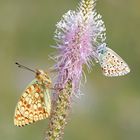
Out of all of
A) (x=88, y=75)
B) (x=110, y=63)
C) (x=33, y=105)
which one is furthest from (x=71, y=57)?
(x=88, y=75)

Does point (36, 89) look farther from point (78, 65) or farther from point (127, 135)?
point (127, 135)

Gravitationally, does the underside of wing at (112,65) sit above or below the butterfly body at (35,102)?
above

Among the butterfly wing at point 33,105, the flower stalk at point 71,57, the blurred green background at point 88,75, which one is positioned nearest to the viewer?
the butterfly wing at point 33,105

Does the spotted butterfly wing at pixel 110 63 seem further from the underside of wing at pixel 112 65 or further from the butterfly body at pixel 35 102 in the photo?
the butterfly body at pixel 35 102

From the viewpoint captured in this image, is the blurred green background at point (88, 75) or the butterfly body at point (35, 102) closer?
the butterfly body at point (35, 102)

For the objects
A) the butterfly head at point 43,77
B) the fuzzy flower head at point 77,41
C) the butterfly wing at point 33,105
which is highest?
the fuzzy flower head at point 77,41

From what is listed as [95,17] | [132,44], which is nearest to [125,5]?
[132,44]

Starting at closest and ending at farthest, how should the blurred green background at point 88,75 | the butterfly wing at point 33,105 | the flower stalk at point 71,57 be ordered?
1. the butterfly wing at point 33,105
2. the flower stalk at point 71,57
3. the blurred green background at point 88,75

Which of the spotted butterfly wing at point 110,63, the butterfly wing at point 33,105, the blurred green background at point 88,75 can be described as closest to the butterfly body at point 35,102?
the butterfly wing at point 33,105
